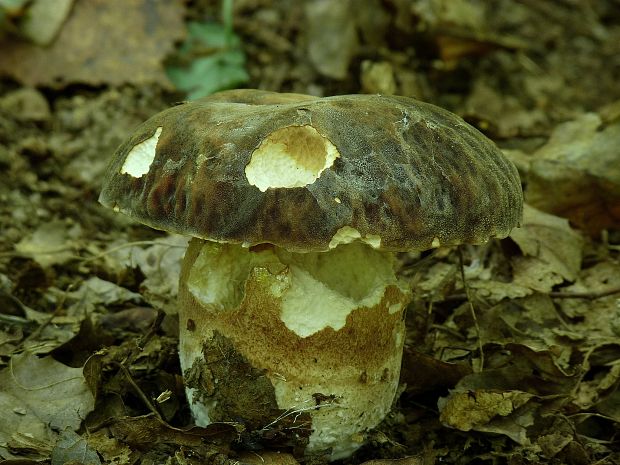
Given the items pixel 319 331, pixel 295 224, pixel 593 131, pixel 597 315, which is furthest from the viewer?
pixel 593 131

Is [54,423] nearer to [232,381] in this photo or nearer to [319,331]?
[232,381]

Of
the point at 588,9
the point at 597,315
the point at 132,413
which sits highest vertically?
the point at 132,413

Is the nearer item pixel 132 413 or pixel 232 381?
pixel 232 381

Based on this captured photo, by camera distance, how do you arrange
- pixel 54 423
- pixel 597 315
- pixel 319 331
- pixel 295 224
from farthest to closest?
pixel 597 315, pixel 54 423, pixel 319 331, pixel 295 224

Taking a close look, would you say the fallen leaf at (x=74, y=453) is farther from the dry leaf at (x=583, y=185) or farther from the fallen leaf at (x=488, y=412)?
the dry leaf at (x=583, y=185)

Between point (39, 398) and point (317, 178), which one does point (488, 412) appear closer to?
point (317, 178)

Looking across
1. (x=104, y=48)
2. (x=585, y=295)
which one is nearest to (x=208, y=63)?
(x=104, y=48)

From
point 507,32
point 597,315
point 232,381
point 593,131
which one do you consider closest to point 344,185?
point 232,381
